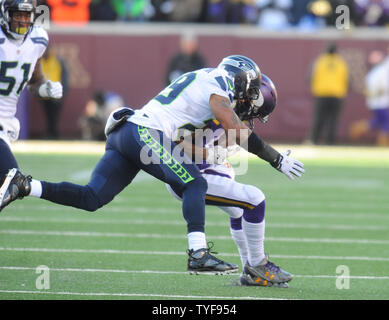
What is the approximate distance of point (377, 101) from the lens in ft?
53.2

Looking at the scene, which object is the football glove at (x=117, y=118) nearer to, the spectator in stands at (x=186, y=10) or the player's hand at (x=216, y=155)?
the player's hand at (x=216, y=155)

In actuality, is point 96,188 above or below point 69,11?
above

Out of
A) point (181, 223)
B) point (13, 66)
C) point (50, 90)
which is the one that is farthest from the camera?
point (181, 223)

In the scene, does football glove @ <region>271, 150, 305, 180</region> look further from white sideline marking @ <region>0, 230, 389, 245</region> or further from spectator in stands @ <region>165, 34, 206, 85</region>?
spectator in stands @ <region>165, 34, 206, 85</region>

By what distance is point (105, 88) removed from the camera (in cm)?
1706

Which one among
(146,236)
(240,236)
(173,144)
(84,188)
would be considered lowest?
(146,236)

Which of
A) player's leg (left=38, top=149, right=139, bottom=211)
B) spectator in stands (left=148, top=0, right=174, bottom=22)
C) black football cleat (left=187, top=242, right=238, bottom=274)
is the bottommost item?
spectator in stands (left=148, top=0, right=174, bottom=22)

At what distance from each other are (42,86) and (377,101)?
35.9 ft

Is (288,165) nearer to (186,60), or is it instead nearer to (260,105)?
(260,105)

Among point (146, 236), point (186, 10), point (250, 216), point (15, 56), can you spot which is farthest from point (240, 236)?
point (186, 10)

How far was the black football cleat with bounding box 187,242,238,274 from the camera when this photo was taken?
4875 millimetres

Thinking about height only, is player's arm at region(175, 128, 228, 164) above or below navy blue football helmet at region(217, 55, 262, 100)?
below

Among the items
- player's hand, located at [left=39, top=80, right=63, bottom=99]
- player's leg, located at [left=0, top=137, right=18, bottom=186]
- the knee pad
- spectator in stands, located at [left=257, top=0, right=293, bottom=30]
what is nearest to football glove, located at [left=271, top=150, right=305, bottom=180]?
the knee pad
